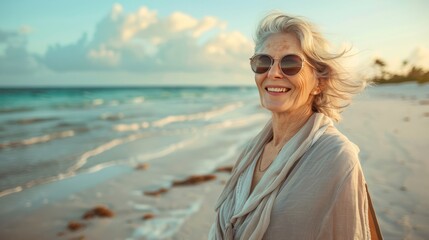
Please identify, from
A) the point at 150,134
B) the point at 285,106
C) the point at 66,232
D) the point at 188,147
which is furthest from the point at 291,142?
the point at 150,134

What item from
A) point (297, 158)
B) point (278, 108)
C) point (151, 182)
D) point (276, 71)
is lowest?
point (151, 182)

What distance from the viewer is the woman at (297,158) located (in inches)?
67.7

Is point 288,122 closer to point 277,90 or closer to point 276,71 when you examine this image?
point 277,90

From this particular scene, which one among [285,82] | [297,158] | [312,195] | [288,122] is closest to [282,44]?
[285,82]

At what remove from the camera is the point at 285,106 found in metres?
2.17

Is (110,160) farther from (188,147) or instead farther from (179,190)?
(179,190)

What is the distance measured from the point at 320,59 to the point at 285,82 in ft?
0.81

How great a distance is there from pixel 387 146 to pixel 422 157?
48.0 inches

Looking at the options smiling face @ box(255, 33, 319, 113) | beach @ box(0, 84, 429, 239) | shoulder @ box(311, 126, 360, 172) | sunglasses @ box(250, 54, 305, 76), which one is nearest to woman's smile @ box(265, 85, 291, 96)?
smiling face @ box(255, 33, 319, 113)

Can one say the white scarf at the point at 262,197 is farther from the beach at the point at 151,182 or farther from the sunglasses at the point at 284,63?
the beach at the point at 151,182

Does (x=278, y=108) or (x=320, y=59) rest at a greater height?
(x=320, y=59)

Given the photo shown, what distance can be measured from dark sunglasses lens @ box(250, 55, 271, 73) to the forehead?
1.9 inches

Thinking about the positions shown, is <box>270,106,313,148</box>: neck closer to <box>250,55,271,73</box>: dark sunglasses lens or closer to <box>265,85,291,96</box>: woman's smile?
<box>265,85,291,96</box>: woman's smile

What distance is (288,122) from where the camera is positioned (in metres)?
2.26
